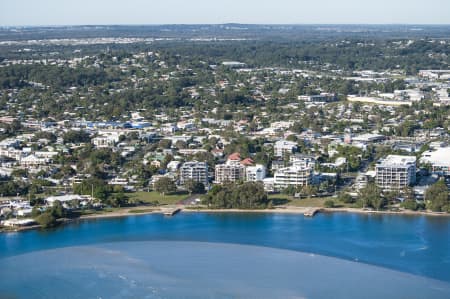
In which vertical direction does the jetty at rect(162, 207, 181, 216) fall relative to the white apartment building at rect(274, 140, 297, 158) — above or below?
below

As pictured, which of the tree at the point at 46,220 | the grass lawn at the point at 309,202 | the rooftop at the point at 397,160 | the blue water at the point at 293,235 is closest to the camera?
the blue water at the point at 293,235

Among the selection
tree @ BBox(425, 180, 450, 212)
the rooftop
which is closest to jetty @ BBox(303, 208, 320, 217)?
tree @ BBox(425, 180, 450, 212)

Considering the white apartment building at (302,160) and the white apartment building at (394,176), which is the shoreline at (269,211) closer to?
the white apartment building at (394,176)

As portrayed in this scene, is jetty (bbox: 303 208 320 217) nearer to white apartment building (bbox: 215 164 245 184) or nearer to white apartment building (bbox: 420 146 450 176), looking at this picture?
white apartment building (bbox: 215 164 245 184)

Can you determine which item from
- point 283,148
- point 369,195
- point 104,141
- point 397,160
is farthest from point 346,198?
point 104,141

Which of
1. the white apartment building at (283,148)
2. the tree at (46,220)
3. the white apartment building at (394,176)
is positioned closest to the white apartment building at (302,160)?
the white apartment building at (283,148)

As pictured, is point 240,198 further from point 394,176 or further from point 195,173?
point 394,176
